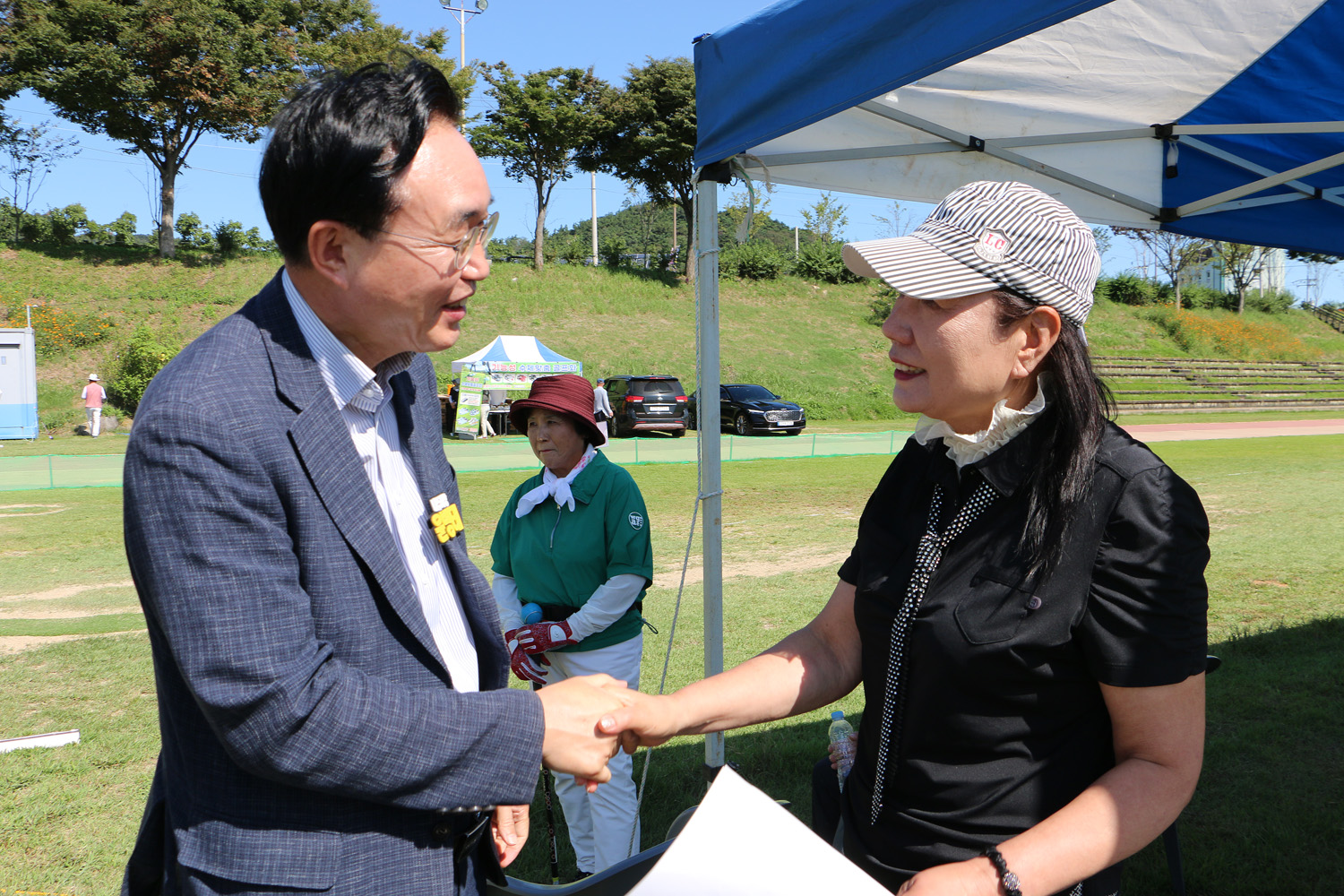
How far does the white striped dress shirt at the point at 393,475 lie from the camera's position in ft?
4.65

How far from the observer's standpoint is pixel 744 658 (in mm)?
5918

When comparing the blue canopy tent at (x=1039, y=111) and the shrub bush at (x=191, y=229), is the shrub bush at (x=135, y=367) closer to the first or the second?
the shrub bush at (x=191, y=229)

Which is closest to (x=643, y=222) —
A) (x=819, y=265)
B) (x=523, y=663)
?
(x=819, y=265)

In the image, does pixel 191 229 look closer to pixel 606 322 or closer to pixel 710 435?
pixel 606 322

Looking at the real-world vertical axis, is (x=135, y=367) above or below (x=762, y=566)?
above

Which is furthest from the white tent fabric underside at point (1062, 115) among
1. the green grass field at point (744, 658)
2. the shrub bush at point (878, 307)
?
the shrub bush at point (878, 307)

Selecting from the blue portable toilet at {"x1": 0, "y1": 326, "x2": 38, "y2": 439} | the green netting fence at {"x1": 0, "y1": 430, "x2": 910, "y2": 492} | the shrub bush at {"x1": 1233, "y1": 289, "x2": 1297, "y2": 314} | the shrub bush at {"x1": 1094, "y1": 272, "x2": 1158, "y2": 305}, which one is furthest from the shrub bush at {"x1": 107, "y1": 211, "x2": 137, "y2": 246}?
the shrub bush at {"x1": 1233, "y1": 289, "x2": 1297, "y2": 314}

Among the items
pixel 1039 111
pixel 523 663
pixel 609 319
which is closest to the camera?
pixel 523 663

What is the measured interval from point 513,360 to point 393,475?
22705 mm

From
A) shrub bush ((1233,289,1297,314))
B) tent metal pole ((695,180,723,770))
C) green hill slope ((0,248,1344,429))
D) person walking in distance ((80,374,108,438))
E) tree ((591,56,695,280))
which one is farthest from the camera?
shrub bush ((1233,289,1297,314))

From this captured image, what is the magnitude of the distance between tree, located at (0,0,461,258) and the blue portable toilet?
11.5m

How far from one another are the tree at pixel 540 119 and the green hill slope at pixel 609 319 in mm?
4724

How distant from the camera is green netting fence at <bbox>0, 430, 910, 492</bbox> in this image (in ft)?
52.4

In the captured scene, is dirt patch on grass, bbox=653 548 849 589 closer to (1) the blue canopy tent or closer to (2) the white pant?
(2) the white pant
